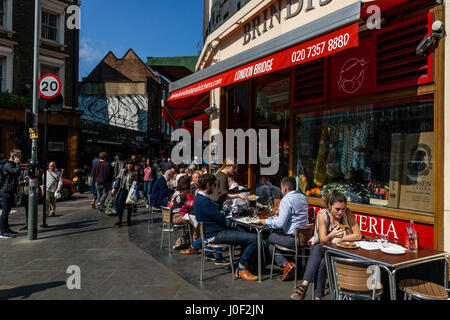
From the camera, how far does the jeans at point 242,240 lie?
4498 mm

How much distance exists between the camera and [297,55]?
4.82 metres

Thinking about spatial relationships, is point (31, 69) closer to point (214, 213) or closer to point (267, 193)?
point (267, 193)

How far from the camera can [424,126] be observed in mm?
4438

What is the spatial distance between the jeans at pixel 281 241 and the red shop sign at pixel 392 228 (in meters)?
1.34

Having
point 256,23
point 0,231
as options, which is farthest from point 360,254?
point 0,231

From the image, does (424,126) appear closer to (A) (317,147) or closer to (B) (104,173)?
(A) (317,147)

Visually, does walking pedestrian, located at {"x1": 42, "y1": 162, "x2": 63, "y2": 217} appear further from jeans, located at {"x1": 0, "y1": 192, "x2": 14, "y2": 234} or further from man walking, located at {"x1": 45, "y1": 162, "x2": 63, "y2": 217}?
jeans, located at {"x1": 0, "y1": 192, "x2": 14, "y2": 234}

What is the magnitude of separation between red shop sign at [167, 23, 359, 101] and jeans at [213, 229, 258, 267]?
2691 mm

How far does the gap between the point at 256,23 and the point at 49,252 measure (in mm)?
6974

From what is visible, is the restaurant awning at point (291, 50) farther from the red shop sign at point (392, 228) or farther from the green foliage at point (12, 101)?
the green foliage at point (12, 101)

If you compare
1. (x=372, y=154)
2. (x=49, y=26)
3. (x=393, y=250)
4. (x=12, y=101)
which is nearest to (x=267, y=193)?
(x=372, y=154)

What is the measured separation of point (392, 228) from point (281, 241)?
1.64 metres

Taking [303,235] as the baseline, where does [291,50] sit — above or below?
above

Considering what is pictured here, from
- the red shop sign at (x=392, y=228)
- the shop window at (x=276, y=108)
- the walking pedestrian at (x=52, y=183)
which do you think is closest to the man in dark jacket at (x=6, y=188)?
the walking pedestrian at (x=52, y=183)
